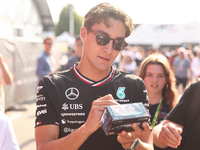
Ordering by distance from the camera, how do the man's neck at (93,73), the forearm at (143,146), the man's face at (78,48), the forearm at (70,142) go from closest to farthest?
the forearm at (70,142), the forearm at (143,146), the man's neck at (93,73), the man's face at (78,48)

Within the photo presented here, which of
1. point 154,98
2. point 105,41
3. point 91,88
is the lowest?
point 154,98

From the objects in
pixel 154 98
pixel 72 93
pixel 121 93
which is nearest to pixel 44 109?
pixel 72 93

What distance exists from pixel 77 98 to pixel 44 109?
0.27 metres

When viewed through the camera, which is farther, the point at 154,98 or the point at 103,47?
the point at 154,98

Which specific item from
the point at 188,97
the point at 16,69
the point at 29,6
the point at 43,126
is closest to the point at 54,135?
the point at 43,126

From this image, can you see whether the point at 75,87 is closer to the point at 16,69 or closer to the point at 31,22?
the point at 16,69

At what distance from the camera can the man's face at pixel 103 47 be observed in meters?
1.96

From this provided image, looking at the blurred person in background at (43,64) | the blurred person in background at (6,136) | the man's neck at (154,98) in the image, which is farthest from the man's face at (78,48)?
the blurred person in background at (6,136)

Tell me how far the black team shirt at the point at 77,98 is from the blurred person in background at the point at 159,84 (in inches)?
53.4

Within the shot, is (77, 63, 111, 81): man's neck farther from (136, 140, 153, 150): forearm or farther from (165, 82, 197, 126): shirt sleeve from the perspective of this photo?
(165, 82, 197, 126): shirt sleeve

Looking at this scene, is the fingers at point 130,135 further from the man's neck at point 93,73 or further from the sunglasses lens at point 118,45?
the sunglasses lens at point 118,45

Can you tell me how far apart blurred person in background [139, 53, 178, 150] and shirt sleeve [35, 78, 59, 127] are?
174cm

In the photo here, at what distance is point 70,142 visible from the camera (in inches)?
64.2

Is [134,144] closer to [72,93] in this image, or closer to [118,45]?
[72,93]
